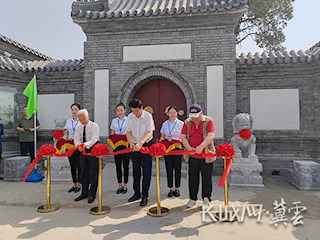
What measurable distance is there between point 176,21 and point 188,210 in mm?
4534

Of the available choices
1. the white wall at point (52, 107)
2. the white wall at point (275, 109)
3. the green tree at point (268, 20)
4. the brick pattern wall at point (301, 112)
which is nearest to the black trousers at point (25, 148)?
the white wall at point (52, 107)

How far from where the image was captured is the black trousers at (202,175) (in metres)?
3.54

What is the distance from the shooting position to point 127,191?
14.9 feet

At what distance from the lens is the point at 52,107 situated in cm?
719

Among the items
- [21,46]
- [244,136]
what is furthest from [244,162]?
[21,46]

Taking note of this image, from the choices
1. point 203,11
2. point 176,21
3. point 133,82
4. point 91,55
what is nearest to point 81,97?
point 91,55

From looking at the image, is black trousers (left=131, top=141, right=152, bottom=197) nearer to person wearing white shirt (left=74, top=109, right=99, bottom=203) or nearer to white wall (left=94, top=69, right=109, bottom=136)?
person wearing white shirt (left=74, top=109, right=99, bottom=203)

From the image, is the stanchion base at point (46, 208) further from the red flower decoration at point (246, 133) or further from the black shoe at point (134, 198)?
the red flower decoration at point (246, 133)

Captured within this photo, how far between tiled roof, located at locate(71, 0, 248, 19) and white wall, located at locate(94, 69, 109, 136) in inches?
55.3

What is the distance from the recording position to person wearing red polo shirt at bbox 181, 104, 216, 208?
3402mm

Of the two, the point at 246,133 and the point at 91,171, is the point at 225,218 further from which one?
the point at 246,133

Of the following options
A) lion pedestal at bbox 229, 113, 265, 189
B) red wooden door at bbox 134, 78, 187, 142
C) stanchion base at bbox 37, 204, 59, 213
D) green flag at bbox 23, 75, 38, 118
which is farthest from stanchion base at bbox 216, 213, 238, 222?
green flag at bbox 23, 75, 38, 118

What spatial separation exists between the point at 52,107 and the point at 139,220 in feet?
16.7

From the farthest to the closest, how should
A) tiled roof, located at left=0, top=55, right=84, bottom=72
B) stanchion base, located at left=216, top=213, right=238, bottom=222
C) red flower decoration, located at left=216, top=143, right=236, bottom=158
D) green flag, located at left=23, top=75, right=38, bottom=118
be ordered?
tiled roof, located at left=0, top=55, right=84, bottom=72 → green flag, located at left=23, top=75, right=38, bottom=118 → red flower decoration, located at left=216, top=143, right=236, bottom=158 → stanchion base, located at left=216, top=213, right=238, bottom=222
